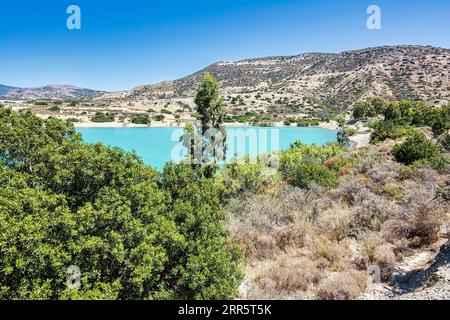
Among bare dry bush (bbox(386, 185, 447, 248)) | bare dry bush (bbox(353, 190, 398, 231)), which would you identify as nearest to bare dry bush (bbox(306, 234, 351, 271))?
bare dry bush (bbox(353, 190, 398, 231))

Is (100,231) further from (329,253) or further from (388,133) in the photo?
(388,133)

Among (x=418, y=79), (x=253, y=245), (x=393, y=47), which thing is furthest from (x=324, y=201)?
(x=393, y=47)

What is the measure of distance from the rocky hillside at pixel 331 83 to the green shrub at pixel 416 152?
64.8 meters

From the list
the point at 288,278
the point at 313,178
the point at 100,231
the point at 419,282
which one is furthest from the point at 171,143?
the point at 419,282

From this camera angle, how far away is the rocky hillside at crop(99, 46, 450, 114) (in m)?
88.0

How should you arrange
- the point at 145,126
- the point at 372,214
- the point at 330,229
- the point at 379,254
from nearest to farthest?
the point at 379,254, the point at 330,229, the point at 372,214, the point at 145,126

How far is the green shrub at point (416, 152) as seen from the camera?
654 inches

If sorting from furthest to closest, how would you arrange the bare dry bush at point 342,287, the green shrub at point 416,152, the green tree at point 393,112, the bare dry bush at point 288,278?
the green tree at point 393,112 → the green shrub at point 416,152 → the bare dry bush at point 288,278 → the bare dry bush at point 342,287

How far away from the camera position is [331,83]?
10438cm

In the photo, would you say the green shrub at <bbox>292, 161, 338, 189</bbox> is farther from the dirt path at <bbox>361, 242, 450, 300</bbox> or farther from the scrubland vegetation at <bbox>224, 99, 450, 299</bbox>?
the dirt path at <bbox>361, 242, 450, 300</bbox>

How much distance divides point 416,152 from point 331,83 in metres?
93.5

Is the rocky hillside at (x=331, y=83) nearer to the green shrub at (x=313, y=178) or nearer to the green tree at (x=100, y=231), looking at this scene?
the green shrub at (x=313, y=178)

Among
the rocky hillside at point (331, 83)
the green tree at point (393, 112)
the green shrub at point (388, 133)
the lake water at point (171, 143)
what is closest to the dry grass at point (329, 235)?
the lake water at point (171, 143)

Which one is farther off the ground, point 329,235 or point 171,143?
point 171,143
